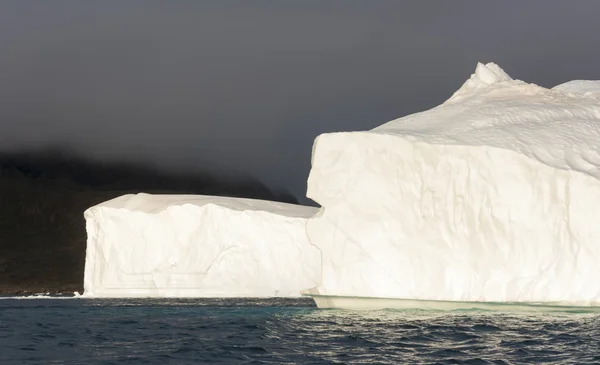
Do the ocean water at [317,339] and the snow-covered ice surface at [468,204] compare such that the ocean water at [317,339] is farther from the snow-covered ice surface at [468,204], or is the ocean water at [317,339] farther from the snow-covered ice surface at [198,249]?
the snow-covered ice surface at [198,249]

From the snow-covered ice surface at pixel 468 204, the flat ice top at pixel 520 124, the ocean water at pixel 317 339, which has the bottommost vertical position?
the ocean water at pixel 317 339

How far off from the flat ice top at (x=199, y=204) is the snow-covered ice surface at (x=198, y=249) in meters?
0.07

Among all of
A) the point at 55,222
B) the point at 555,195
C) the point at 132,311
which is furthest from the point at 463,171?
the point at 55,222

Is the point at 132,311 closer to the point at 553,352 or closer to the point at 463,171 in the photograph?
the point at 463,171

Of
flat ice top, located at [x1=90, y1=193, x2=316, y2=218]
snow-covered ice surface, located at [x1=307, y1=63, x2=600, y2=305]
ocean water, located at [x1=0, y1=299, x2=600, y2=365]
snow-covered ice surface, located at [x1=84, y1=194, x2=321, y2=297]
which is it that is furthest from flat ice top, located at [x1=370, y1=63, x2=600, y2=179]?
flat ice top, located at [x1=90, y1=193, x2=316, y2=218]

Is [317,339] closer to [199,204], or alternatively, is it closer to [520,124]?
[520,124]

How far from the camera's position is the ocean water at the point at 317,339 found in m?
21.0

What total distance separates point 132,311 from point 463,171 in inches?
695

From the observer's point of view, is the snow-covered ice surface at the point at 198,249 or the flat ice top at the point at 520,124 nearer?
the flat ice top at the point at 520,124

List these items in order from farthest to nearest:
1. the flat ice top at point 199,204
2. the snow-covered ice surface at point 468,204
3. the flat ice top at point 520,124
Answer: the flat ice top at point 199,204 → the flat ice top at point 520,124 → the snow-covered ice surface at point 468,204

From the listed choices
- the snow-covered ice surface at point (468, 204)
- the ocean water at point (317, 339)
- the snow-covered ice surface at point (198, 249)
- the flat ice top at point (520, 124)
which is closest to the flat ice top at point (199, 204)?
the snow-covered ice surface at point (198, 249)

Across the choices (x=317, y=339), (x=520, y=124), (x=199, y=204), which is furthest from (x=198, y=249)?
(x=317, y=339)

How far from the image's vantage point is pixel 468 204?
35.1 meters

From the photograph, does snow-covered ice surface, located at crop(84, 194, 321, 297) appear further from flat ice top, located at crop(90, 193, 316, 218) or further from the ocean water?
the ocean water
